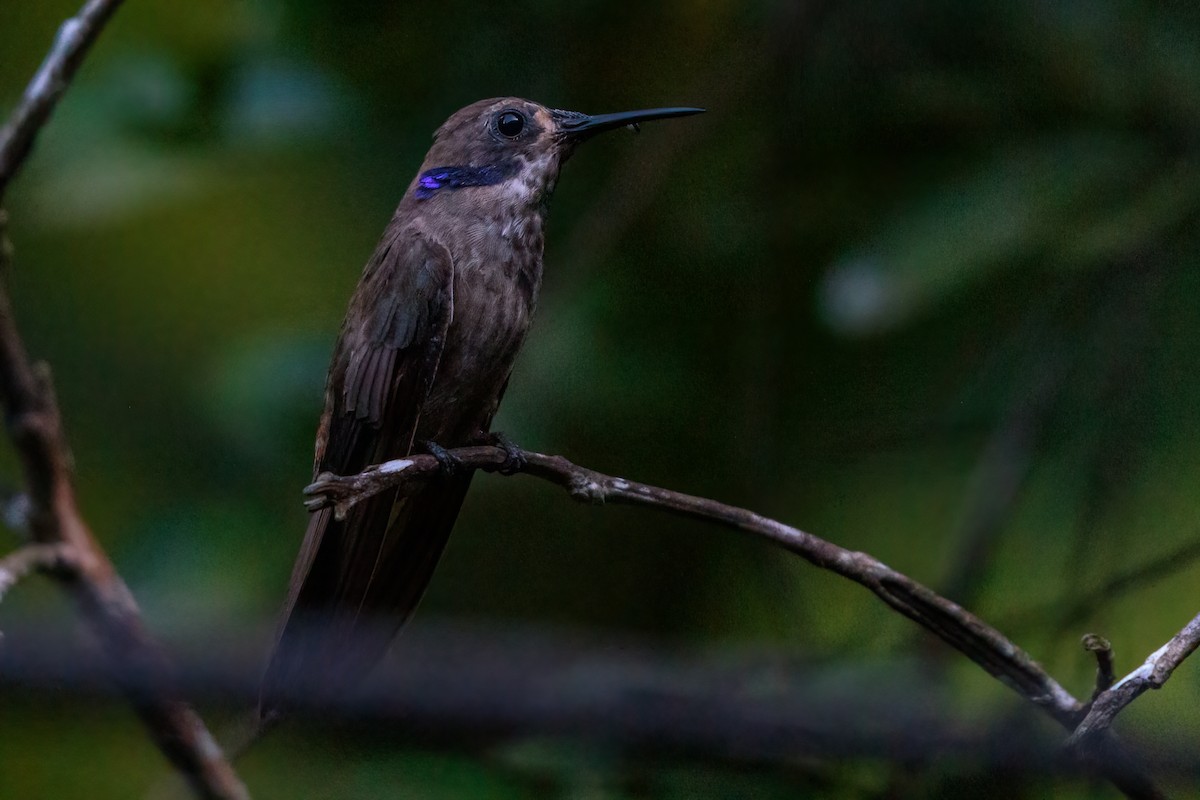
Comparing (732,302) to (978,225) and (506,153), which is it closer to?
(978,225)

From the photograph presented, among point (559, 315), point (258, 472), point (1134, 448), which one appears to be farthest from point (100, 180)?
point (1134, 448)

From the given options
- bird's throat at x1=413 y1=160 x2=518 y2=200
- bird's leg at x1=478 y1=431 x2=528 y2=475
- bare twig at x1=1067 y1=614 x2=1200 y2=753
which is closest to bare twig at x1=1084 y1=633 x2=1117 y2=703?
bare twig at x1=1067 y1=614 x2=1200 y2=753

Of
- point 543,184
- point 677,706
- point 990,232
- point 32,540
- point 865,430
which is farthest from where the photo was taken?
point 865,430

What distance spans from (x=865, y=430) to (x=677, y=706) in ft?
7.15

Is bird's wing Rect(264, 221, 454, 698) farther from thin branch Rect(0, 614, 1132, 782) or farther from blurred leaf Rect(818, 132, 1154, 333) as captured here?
blurred leaf Rect(818, 132, 1154, 333)

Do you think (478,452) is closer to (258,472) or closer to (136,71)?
(258,472)

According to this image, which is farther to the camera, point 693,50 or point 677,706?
point 693,50

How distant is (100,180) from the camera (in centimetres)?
331

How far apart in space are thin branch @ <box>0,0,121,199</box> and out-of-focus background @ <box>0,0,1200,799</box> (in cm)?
155

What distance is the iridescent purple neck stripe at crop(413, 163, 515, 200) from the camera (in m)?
2.79

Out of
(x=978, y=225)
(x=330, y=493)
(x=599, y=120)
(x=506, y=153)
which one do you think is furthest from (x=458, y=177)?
(x=978, y=225)

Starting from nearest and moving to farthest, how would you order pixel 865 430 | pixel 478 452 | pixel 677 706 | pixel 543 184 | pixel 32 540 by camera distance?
pixel 32 540 → pixel 677 706 → pixel 478 452 → pixel 543 184 → pixel 865 430

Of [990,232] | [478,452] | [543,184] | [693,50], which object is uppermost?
[693,50]

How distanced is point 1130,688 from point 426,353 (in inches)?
53.6
